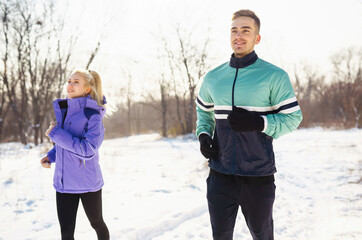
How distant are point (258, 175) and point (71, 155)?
1.37 metres

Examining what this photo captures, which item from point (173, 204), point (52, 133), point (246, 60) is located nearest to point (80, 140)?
point (52, 133)

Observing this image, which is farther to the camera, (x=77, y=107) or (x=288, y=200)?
(x=288, y=200)

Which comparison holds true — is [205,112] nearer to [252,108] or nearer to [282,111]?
[252,108]

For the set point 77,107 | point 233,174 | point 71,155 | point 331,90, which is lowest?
Result: point 233,174

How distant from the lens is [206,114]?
1.90m

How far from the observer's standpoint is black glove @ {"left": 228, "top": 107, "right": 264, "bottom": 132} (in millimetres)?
1446

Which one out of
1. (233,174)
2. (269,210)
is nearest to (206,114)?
(233,174)

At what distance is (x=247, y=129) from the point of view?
1.46 m

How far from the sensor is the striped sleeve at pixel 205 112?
6.05 ft

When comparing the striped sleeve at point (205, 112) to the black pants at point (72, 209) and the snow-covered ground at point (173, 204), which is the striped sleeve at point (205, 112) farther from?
the snow-covered ground at point (173, 204)

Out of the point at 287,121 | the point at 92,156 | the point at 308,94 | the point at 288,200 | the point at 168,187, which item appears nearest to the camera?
the point at 287,121

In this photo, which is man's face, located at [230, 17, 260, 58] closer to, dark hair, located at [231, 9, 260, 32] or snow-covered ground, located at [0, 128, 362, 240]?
dark hair, located at [231, 9, 260, 32]

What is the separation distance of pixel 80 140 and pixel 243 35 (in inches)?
53.6

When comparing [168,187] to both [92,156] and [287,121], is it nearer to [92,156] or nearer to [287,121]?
[92,156]
